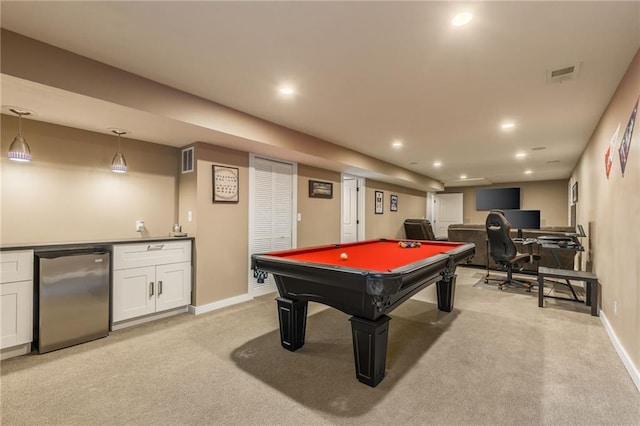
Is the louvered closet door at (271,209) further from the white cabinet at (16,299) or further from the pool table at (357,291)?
the white cabinet at (16,299)

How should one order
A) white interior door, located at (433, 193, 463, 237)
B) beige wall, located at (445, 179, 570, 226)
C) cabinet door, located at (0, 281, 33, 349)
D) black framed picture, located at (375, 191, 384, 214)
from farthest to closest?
white interior door, located at (433, 193, 463, 237)
beige wall, located at (445, 179, 570, 226)
black framed picture, located at (375, 191, 384, 214)
cabinet door, located at (0, 281, 33, 349)

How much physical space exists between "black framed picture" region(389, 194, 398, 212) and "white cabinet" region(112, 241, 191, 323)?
5.67m

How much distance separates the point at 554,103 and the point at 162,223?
4.87 meters

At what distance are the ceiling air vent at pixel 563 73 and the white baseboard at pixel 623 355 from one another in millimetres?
2321

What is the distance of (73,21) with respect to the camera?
1.85 m

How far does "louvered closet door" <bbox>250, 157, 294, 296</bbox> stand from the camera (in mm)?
4266

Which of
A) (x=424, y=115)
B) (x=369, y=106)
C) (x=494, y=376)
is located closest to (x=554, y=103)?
(x=424, y=115)

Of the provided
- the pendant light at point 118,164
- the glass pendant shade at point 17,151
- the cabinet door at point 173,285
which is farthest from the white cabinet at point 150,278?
the glass pendant shade at point 17,151

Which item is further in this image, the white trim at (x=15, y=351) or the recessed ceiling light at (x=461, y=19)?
the white trim at (x=15, y=351)

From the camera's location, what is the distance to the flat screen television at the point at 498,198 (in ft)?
31.5

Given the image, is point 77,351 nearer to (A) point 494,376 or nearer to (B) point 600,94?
(A) point 494,376

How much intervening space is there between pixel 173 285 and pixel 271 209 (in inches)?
67.4

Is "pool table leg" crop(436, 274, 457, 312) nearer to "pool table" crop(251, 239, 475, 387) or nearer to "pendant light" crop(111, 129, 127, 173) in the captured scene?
"pool table" crop(251, 239, 475, 387)

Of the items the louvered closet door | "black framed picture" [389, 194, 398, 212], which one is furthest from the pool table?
"black framed picture" [389, 194, 398, 212]
